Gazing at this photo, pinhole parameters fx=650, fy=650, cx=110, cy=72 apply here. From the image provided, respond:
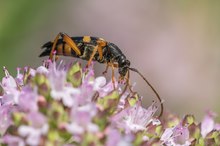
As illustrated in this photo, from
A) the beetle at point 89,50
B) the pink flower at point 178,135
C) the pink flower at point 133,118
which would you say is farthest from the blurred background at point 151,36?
the pink flower at point 178,135

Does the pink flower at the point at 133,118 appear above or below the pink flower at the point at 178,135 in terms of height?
above

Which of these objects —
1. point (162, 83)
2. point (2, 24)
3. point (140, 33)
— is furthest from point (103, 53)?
point (140, 33)

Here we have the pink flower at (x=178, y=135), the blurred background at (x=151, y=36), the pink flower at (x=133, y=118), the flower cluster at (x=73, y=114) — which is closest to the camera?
the flower cluster at (x=73, y=114)

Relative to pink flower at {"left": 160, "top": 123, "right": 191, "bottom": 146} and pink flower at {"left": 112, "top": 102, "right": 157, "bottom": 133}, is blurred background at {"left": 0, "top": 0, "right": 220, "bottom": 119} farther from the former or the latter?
pink flower at {"left": 160, "top": 123, "right": 191, "bottom": 146}

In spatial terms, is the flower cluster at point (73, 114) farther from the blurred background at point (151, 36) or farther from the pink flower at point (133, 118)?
the blurred background at point (151, 36)

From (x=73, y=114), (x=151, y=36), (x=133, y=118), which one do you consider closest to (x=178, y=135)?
(x=133, y=118)

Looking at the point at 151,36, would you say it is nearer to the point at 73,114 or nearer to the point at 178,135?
the point at 178,135

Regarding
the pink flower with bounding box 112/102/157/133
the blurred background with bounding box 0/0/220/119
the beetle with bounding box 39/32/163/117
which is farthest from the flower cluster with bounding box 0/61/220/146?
the blurred background with bounding box 0/0/220/119

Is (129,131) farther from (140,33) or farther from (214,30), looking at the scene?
(140,33)
